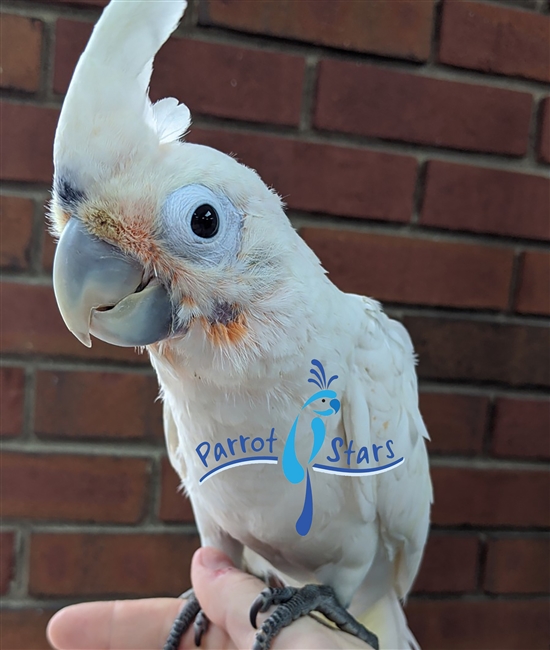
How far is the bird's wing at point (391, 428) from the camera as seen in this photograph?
0.60m

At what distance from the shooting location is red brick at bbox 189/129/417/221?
0.88 meters

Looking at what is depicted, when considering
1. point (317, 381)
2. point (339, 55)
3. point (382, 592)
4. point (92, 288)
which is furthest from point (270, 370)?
point (339, 55)

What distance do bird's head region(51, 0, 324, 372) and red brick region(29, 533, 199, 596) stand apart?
65 centimetres

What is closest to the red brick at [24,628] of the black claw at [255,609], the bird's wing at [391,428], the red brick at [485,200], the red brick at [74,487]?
the red brick at [74,487]

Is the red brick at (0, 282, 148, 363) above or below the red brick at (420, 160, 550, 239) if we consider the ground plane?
below

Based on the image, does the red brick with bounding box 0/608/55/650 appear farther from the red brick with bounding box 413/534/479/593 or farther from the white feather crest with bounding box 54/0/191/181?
the white feather crest with bounding box 54/0/191/181

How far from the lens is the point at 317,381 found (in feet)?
1.82

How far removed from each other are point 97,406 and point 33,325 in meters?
0.18

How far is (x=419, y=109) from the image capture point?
2.98 feet

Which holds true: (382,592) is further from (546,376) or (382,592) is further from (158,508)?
(546,376)

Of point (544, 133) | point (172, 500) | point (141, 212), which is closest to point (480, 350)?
point (544, 133)

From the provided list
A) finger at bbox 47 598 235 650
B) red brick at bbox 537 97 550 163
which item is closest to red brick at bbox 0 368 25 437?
finger at bbox 47 598 235 650

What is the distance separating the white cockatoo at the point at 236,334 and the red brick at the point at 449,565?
29 cm

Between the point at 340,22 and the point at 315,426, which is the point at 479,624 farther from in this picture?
the point at 340,22
